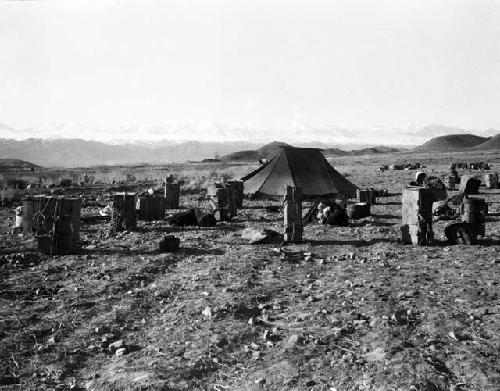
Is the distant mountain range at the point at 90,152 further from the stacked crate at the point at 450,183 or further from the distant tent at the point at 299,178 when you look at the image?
the distant tent at the point at 299,178

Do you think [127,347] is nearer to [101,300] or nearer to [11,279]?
[101,300]

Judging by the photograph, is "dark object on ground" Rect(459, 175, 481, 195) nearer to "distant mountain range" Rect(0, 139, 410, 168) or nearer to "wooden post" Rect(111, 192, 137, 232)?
"wooden post" Rect(111, 192, 137, 232)

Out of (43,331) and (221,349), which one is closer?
(221,349)

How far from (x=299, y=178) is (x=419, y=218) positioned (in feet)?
22.5

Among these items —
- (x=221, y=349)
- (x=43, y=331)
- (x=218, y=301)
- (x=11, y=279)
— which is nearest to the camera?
(x=221, y=349)

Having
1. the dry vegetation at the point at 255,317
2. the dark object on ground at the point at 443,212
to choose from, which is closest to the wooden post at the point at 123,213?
the dry vegetation at the point at 255,317

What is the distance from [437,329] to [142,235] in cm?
666

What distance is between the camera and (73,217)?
848 cm

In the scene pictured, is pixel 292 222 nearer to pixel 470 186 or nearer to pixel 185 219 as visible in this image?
pixel 185 219

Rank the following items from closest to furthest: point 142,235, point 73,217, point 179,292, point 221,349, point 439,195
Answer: point 221,349 < point 179,292 < point 73,217 < point 142,235 < point 439,195

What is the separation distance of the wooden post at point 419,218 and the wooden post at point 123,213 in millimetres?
5539

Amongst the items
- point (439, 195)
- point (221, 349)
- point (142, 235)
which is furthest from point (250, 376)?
point (439, 195)

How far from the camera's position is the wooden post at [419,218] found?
8250 millimetres

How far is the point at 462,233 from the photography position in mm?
8219
